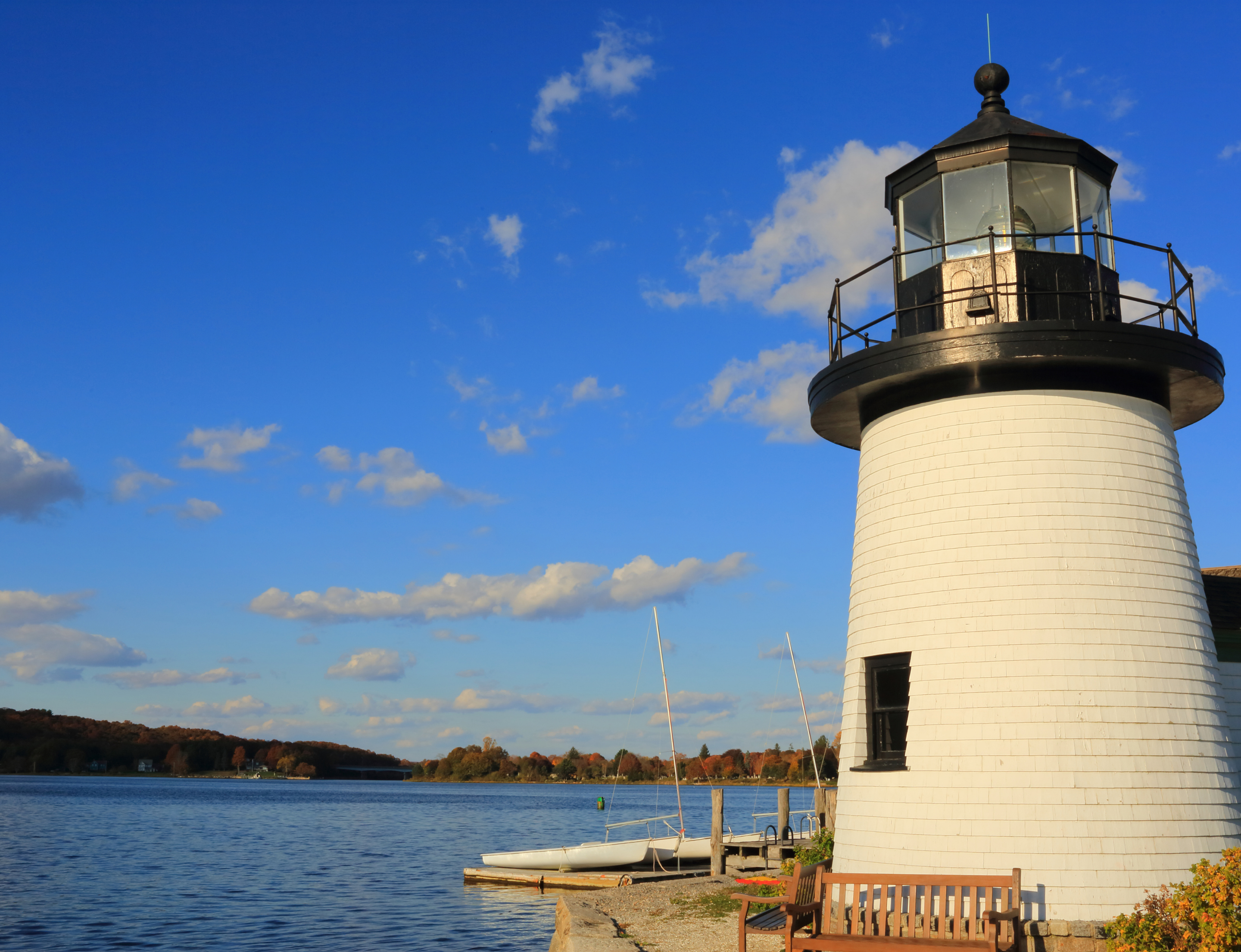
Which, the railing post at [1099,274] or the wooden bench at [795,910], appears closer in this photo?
the wooden bench at [795,910]

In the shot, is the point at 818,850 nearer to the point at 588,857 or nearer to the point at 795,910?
the point at 795,910

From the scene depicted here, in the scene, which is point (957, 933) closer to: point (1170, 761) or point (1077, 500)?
point (1170, 761)

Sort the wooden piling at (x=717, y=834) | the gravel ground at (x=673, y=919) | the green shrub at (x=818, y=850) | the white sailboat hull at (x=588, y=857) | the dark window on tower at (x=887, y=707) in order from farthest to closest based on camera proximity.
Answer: the white sailboat hull at (x=588, y=857)
the wooden piling at (x=717, y=834)
the green shrub at (x=818, y=850)
the gravel ground at (x=673, y=919)
the dark window on tower at (x=887, y=707)

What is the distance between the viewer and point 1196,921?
8367 mm

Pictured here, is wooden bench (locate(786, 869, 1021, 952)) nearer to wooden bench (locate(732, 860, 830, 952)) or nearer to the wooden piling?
wooden bench (locate(732, 860, 830, 952))

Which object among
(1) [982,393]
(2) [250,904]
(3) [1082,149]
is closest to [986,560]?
(1) [982,393]

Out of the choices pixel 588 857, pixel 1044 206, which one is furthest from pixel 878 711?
pixel 588 857

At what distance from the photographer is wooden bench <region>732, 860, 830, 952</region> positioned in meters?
9.07

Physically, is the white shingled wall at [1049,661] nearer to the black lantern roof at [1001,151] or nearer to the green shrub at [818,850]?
the black lantern roof at [1001,151]

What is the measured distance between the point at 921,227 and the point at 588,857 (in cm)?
2309

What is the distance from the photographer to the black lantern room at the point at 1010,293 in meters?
9.98

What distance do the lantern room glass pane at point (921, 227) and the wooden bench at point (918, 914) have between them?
641cm

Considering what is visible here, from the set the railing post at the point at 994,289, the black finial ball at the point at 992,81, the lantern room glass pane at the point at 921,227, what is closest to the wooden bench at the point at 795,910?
the railing post at the point at 994,289

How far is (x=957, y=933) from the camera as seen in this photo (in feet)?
28.2
